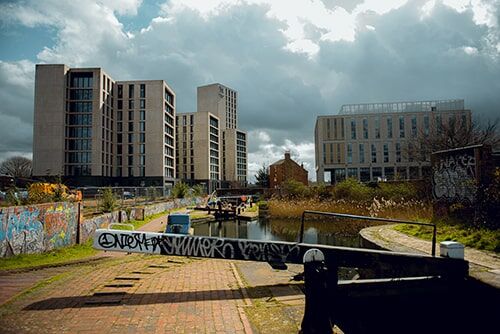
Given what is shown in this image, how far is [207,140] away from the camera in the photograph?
3327 inches

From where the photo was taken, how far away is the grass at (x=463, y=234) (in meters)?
6.84

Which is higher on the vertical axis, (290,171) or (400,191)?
(290,171)

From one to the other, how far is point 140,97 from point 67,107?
43.7 ft

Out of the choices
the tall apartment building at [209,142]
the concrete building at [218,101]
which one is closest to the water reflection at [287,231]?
the tall apartment building at [209,142]

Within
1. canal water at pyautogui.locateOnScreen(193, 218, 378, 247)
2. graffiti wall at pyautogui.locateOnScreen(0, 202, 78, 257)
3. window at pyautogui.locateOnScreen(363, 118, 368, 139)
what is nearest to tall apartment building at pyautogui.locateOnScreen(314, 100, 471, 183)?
window at pyautogui.locateOnScreen(363, 118, 368, 139)

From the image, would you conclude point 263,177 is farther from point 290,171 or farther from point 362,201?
point 362,201

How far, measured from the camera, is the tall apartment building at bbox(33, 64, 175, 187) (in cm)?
5725

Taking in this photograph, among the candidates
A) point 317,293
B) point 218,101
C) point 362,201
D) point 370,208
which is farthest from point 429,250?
point 218,101

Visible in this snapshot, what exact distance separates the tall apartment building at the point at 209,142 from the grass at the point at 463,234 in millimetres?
74241

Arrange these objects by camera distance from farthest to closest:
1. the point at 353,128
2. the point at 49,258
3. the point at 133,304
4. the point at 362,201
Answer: the point at 353,128
the point at 362,201
the point at 49,258
the point at 133,304

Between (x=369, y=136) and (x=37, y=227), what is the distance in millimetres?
67882

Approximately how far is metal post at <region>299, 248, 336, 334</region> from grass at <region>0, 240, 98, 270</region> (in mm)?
7435

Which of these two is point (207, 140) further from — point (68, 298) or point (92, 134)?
point (68, 298)

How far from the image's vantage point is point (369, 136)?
69.1 m
